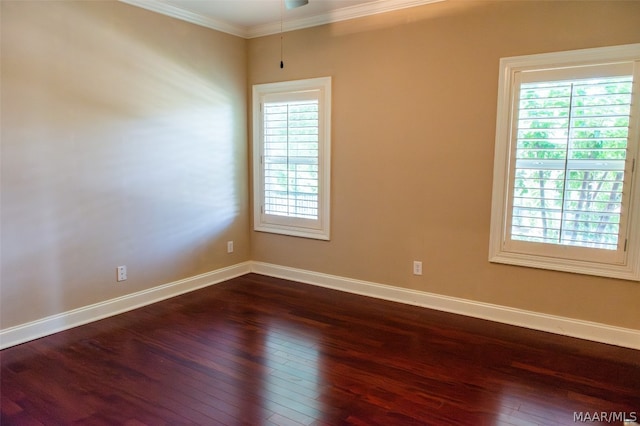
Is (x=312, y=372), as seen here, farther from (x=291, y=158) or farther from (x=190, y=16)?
(x=190, y=16)

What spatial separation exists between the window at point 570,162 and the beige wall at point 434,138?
0.33ft

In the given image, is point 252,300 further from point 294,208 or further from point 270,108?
point 270,108

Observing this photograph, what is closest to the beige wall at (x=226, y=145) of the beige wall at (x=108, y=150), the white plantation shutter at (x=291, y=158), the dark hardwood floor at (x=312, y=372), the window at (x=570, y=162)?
the beige wall at (x=108, y=150)

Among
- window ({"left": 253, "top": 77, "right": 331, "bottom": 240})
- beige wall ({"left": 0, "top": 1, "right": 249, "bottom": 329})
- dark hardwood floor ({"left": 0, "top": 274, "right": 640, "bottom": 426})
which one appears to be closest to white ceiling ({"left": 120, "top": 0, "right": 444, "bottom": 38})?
beige wall ({"left": 0, "top": 1, "right": 249, "bottom": 329})

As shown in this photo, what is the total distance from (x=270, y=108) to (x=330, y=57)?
34.9 inches

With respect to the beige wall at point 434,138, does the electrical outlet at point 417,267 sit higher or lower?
lower

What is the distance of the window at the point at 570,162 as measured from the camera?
2900 mm

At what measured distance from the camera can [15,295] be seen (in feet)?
9.85

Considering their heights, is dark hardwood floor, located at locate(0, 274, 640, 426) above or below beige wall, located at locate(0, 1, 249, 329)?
below

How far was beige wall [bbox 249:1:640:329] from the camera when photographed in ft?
10.2

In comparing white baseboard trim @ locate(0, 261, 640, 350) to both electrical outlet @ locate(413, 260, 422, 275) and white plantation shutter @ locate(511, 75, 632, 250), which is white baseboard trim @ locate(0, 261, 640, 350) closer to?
electrical outlet @ locate(413, 260, 422, 275)

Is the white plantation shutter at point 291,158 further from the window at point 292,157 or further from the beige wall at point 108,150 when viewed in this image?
the beige wall at point 108,150

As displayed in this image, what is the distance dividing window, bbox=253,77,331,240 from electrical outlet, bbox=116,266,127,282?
1593 millimetres

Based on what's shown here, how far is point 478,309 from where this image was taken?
3.57 meters
